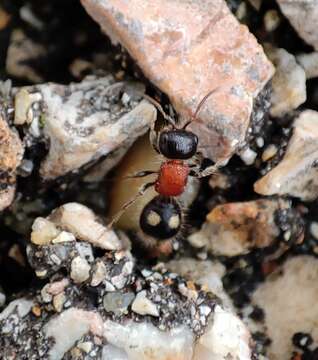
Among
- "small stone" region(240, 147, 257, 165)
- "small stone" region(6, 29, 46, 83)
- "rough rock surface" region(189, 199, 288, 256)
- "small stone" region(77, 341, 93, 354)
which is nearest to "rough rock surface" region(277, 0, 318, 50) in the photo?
"small stone" region(240, 147, 257, 165)

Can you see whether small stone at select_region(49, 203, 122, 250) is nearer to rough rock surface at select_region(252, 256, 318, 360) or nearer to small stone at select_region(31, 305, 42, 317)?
Result: small stone at select_region(31, 305, 42, 317)

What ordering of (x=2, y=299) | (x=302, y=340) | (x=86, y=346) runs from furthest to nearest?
(x=302, y=340) → (x=2, y=299) → (x=86, y=346)

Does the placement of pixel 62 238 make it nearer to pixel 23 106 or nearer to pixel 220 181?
pixel 23 106

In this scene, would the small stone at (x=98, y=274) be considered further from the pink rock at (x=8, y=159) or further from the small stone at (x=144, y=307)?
the pink rock at (x=8, y=159)

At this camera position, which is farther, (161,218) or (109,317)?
(161,218)

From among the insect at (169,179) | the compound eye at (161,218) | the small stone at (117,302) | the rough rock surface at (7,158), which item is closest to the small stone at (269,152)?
the insect at (169,179)

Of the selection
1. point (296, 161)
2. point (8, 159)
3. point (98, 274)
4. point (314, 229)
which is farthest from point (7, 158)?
point (314, 229)
